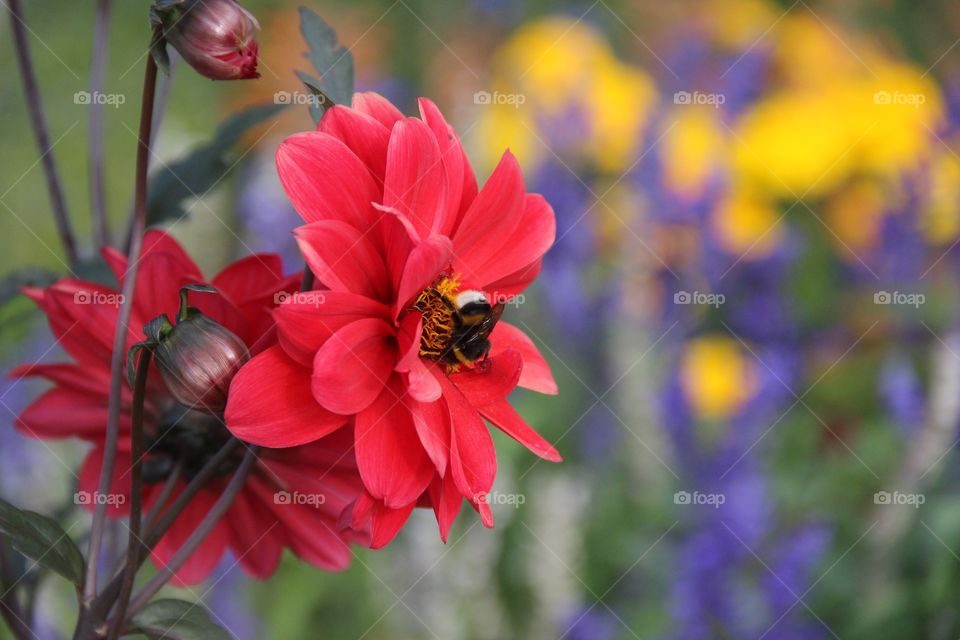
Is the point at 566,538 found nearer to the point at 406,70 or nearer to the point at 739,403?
the point at 739,403

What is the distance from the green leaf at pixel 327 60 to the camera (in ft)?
1.65

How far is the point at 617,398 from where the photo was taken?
136 centimetres

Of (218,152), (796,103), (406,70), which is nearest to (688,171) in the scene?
(796,103)

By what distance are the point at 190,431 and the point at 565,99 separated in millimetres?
1264

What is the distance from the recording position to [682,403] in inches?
47.2

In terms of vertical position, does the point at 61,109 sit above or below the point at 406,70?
below

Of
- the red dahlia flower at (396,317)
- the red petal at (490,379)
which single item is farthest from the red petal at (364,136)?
→ the red petal at (490,379)

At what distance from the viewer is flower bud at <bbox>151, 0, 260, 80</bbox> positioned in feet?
1.45

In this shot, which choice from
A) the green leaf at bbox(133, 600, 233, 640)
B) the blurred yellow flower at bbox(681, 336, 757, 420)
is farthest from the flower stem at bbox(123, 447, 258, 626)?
the blurred yellow flower at bbox(681, 336, 757, 420)

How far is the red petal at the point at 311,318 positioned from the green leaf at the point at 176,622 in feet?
0.43

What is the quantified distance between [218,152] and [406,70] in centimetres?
171

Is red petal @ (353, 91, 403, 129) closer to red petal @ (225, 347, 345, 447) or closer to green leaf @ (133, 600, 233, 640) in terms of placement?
red petal @ (225, 347, 345, 447)

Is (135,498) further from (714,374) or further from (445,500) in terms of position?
(714,374)

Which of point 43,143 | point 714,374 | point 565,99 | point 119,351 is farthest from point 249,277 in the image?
point 714,374
